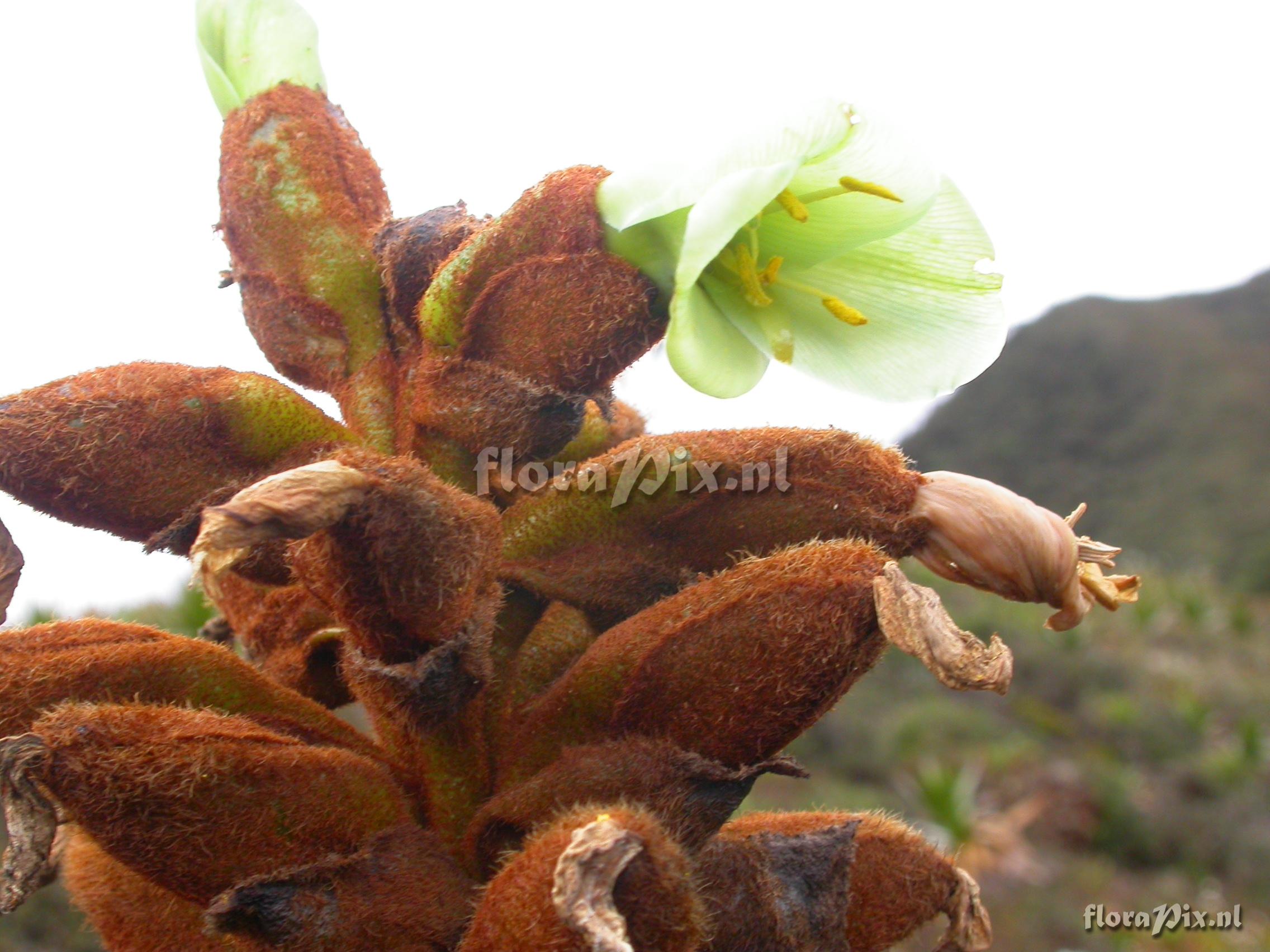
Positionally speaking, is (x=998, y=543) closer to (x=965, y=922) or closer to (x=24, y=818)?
(x=965, y=922)

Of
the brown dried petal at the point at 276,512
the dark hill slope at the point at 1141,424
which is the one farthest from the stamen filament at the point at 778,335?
the dark hill slope at the point at 1141,424

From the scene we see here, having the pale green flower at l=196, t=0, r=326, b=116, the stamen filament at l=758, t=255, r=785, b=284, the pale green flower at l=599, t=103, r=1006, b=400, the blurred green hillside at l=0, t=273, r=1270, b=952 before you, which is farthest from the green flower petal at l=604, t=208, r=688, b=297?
the blurred green hillside at l=0, t=273, r=1270, b=952

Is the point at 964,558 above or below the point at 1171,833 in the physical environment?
above

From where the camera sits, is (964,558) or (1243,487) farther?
(1243,487)

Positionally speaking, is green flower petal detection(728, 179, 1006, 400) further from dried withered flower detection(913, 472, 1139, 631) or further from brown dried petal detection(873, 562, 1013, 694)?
brown dried petal detection(873, 562, 1013, 694)

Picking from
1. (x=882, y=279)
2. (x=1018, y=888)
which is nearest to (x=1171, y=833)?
(x=1018, y=888)

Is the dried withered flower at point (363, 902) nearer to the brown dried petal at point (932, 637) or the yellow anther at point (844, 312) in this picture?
the brown dried petal at point (932, 637)

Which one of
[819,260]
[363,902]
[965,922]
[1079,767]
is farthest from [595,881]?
[1079,767]

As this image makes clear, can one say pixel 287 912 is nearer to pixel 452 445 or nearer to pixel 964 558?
pixel 452 445
